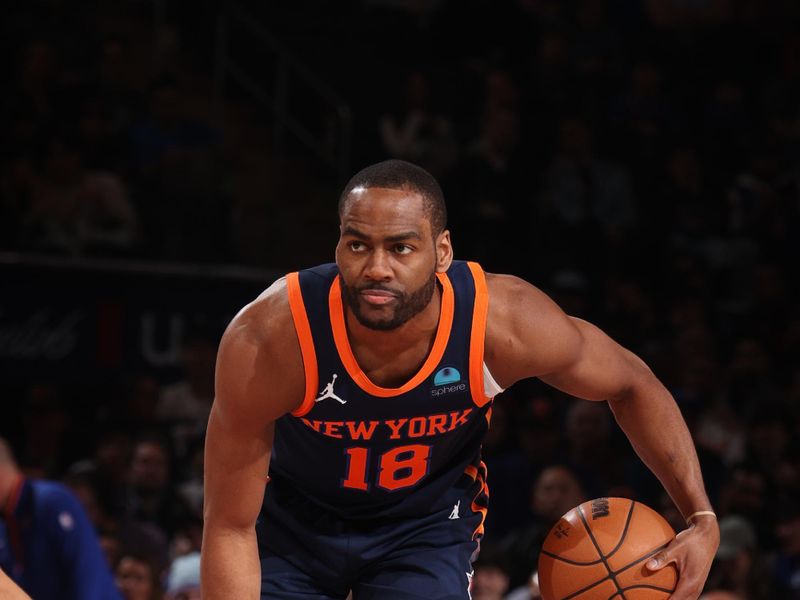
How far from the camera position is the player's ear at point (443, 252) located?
3258mm

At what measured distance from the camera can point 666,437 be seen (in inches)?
141

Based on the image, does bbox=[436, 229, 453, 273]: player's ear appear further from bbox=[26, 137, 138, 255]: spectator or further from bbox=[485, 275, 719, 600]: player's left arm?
bbox=[26, 137, 138, 255]: spectator

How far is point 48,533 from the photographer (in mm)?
5117

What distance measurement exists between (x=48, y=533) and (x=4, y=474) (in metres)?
0.28

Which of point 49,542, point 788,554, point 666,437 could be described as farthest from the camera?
point 788,554

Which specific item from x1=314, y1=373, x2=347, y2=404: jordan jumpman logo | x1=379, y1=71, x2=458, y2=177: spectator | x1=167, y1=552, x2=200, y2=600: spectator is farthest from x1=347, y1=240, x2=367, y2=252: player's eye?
x1=379, y1=71, x2=458, y2=177: spectator

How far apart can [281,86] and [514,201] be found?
1.93 m

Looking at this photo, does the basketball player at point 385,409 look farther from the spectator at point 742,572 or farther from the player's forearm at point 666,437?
the spectator at point 742,572

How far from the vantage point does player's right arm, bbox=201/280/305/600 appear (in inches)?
126

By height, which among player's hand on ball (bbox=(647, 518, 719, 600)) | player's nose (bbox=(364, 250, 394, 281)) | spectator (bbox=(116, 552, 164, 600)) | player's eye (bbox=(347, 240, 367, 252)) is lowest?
spectator (bbox=(116, 552, 164, 600))

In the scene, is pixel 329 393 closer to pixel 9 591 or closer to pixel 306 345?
pixel 306 345

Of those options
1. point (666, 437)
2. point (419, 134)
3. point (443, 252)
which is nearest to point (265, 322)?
point (443, 252)

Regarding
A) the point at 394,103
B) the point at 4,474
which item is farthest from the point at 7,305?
the point at 394,103

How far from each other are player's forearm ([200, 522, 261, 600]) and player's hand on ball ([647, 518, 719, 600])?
102 cm
